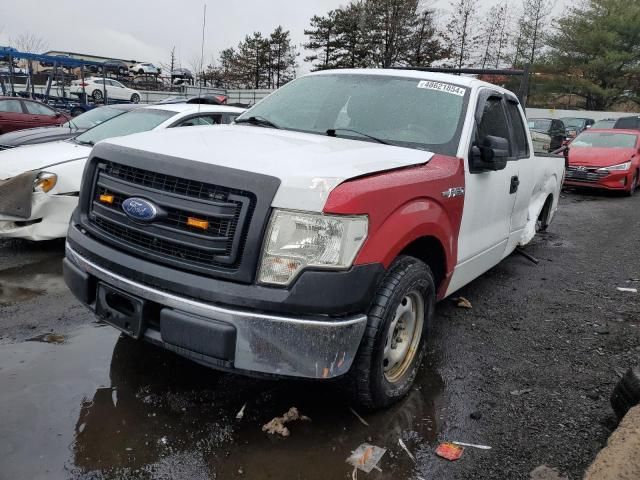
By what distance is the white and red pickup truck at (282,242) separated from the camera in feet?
7.64

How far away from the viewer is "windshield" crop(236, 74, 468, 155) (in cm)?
354

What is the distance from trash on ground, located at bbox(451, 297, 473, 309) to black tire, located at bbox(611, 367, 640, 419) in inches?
71.3

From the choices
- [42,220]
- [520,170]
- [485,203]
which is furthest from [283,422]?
[42,220]

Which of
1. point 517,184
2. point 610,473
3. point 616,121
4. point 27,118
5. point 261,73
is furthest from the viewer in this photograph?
point 261,73

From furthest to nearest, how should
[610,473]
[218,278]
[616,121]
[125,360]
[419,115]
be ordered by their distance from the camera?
1. [616,121]
2. [419,115]
3. [125,360]
4. [218,278]
5. [610,473]

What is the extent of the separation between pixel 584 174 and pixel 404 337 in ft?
36.4

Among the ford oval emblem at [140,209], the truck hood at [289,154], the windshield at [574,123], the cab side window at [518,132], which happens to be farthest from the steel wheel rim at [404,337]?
the windshield at [574,123]

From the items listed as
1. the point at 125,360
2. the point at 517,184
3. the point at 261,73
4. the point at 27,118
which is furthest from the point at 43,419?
the point at 261,73

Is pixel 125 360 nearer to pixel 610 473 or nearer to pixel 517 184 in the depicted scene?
pixel 610 473

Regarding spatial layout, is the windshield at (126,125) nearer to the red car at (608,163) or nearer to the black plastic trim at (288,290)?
the black plastic trim at (288,290)

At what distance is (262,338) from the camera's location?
231 centimetres

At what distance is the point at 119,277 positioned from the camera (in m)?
2.63

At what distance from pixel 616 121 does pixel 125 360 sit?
1938 cm

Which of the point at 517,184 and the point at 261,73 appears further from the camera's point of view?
the point at 261,73
